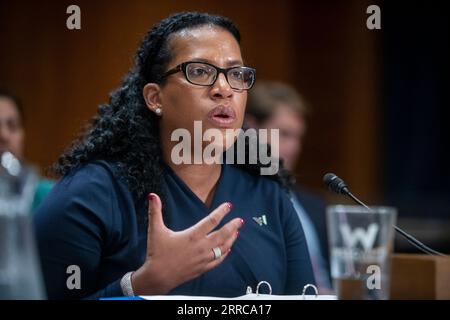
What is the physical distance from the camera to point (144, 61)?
156 cm

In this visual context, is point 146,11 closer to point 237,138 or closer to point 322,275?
point 237,138

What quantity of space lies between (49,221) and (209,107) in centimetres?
38

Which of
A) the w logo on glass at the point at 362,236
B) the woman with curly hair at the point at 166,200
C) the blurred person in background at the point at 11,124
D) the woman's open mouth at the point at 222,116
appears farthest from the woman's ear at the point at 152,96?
the blurred person in background at the point at 11,124

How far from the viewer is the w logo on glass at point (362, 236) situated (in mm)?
1707

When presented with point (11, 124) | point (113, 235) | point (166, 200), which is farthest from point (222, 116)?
point (11, 124)

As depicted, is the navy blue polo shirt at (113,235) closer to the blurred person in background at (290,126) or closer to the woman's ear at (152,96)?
the woman's ear at (152,96)

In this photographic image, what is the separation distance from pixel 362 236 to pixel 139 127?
551 millimetres

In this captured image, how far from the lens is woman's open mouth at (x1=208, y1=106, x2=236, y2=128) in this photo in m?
1.55

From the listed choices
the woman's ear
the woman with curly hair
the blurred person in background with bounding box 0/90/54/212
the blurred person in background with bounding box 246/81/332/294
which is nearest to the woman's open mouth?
the woman with curly hair

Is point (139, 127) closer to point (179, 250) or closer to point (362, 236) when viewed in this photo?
point (179, 250)

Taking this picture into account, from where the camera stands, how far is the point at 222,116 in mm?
1556

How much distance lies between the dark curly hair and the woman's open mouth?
11 cm
